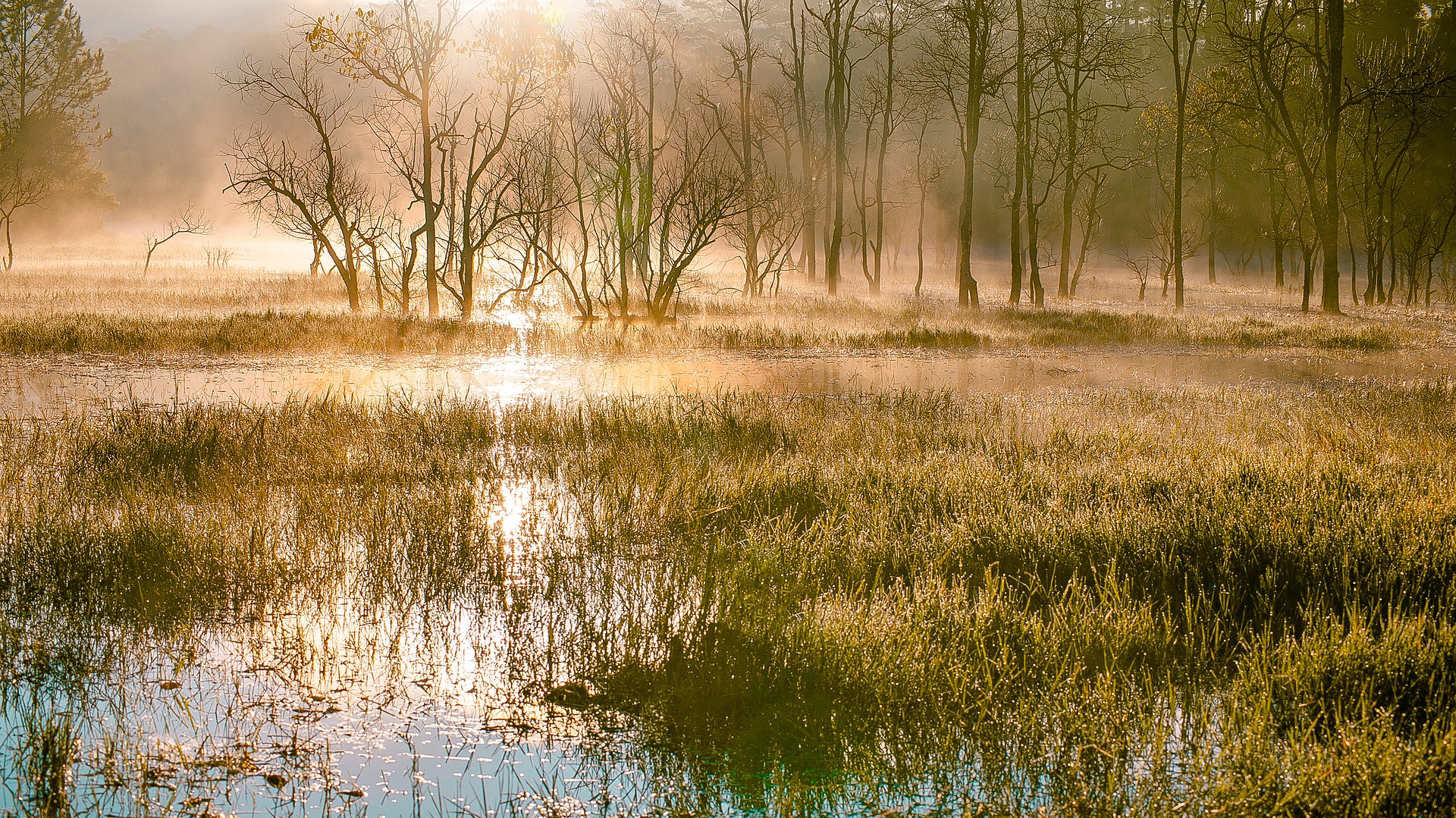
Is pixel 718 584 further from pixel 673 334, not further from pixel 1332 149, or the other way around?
pixel 1332 149

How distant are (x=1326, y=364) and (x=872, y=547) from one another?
11.8 metres

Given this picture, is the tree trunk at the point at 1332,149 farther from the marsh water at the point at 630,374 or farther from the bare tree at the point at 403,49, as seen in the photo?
the bare tree at the point at 403,49

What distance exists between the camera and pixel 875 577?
4.40 meters

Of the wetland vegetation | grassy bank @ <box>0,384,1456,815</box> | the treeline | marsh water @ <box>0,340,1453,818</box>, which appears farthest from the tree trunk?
marsh water @ <box>0,340,1453,818</box>

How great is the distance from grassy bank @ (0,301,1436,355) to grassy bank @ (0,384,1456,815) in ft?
23.1

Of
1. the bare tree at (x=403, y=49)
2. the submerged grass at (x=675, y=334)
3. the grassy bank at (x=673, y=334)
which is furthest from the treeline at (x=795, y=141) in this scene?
the grassy bank at (x=673, y=334)

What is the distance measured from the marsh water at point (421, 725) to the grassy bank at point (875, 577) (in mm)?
29

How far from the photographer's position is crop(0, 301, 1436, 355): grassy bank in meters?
14.2

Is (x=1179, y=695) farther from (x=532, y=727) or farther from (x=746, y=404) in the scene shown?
(x=746, y=404)

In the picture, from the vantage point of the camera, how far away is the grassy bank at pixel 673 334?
46.7 ft

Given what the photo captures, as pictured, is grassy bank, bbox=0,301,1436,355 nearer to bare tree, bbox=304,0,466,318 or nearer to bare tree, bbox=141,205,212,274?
bare tree, bbox=304,0,466,318

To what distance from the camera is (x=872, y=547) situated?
15.3ft

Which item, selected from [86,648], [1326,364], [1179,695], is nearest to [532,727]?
[86,648]

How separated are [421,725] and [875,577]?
2.13 metres
